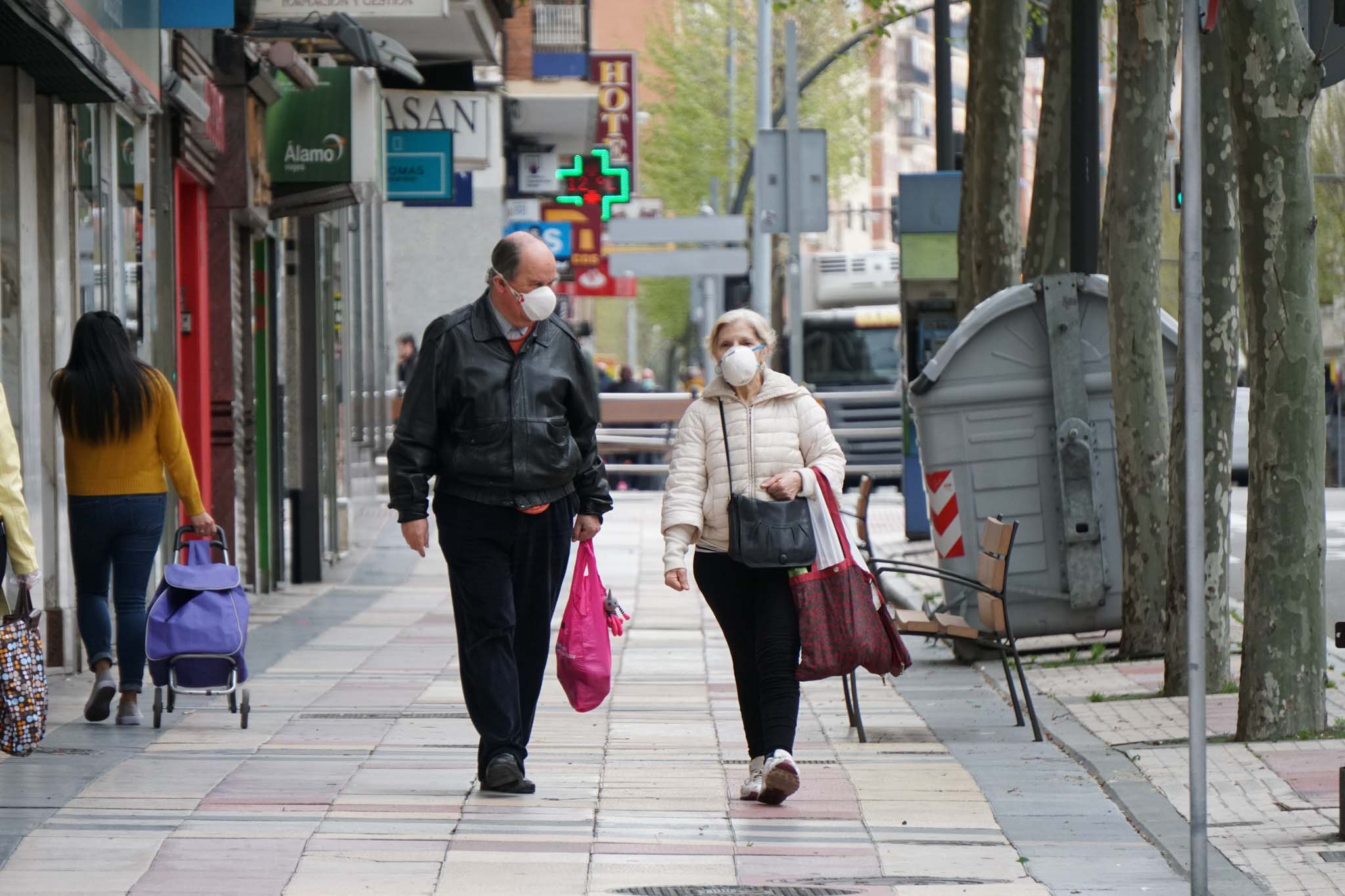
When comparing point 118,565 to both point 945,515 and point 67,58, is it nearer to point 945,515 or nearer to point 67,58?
point 67,58

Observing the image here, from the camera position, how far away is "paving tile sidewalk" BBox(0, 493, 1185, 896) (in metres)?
6.50

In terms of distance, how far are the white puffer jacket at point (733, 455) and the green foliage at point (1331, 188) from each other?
23.6m

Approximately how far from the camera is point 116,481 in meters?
9.62

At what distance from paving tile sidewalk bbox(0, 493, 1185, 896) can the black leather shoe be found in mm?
53

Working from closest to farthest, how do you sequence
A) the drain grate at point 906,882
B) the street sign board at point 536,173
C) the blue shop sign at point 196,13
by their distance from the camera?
the drain grate at point 906,882
the blue shop sign at point 196,13
the street sign board at point 536,173

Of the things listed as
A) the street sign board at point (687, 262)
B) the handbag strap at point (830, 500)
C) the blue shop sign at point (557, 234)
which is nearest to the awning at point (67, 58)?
the handbag strap at point (830, 500)

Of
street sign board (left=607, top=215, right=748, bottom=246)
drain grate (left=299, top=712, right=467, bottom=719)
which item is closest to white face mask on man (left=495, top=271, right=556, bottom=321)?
drain grate (left=299, top=712, right=467, bottom=719)

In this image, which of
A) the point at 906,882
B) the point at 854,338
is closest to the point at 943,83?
the point at 854,338

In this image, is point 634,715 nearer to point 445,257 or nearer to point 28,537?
point 28,537

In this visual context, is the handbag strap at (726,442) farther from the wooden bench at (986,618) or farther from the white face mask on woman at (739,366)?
the wooden bench at (986,618)

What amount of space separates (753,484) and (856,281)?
85.3 feet

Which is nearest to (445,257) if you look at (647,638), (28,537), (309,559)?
(309,559)

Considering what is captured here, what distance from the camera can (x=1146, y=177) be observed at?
11594 millimetres

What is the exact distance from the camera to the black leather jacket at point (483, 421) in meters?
7.66
